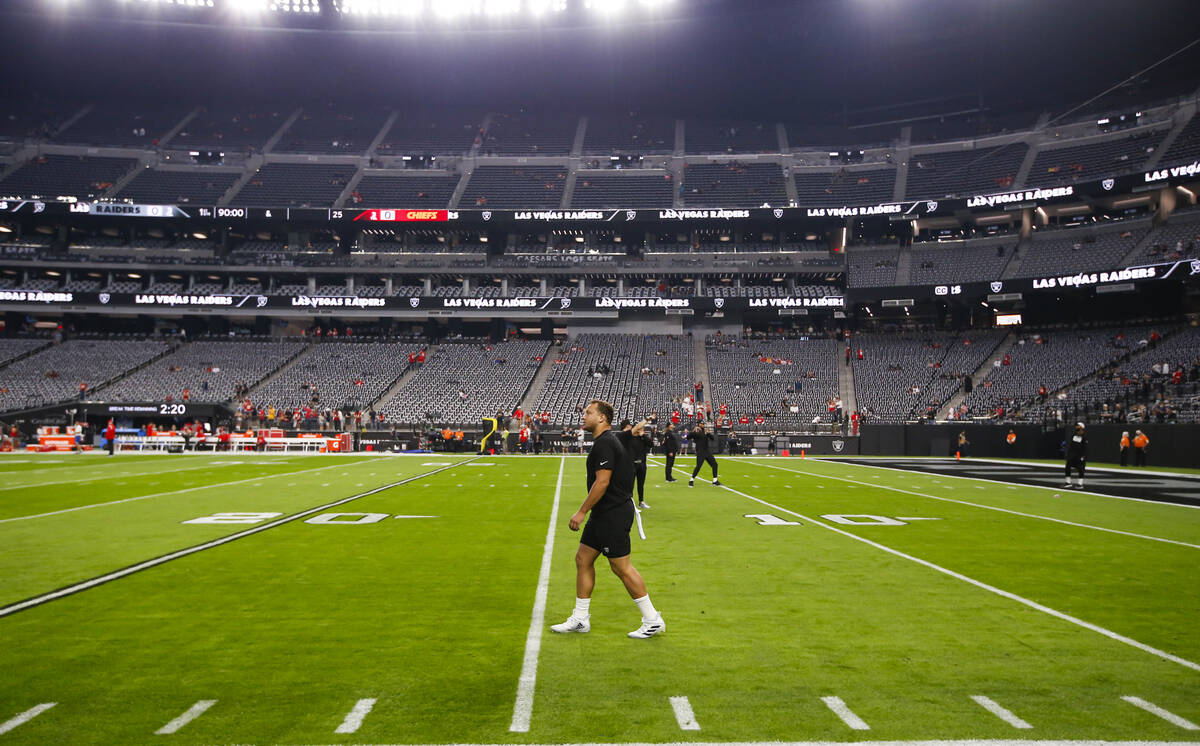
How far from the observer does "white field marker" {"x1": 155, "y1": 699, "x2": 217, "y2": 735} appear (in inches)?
159

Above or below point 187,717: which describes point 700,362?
above

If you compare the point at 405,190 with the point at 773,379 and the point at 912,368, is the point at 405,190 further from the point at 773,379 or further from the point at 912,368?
the point at 912,368

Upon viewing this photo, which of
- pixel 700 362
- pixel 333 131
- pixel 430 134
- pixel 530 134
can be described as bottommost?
pixel 700 362

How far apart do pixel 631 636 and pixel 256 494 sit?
1448 cm

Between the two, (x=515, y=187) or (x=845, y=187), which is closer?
(x=845, y=187)

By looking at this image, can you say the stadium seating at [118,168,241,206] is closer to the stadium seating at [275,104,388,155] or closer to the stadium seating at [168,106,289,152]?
the stadium seating at [168,106,289,152]

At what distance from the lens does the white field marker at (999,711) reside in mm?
4246

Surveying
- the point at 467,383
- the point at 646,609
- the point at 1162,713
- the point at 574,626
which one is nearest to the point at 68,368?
the point at 467,383

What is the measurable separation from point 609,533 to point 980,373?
2024 inches

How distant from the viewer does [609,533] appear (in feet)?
19.7

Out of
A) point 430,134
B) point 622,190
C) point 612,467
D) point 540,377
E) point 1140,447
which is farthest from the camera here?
point 430,134

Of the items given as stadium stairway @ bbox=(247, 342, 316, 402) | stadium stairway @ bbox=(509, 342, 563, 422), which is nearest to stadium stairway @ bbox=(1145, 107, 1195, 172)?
stadium stairway @ bbox=(509, 342, 563, 422)

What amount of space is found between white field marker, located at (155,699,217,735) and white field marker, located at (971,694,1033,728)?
4.80 metres

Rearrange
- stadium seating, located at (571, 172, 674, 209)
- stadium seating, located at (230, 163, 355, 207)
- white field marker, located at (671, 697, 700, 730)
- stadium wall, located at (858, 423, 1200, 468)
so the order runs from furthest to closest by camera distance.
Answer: stadium seating, located at (230, 163, 355, 207)
stadium seating, located at (571, 172, 674, 209)
stadium wall, located at (858, 423, 1200, 468)
white field marker, located at (671, 697, 700, 730)
